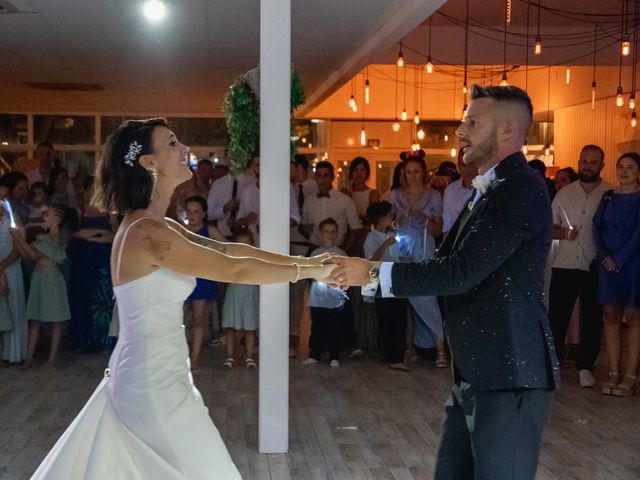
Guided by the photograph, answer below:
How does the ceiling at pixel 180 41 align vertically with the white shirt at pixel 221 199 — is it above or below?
above

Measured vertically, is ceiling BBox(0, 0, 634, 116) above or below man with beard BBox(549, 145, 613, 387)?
above

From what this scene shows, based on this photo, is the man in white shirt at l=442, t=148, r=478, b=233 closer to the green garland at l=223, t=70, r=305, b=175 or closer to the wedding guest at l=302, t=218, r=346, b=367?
the wedding guest at l=302, t=218, r=346, b=367

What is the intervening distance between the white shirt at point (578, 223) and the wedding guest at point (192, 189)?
318cm

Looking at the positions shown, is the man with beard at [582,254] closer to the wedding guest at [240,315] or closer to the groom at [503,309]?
the wedding guest at [240,315]

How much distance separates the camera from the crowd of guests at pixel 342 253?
24.3 ft

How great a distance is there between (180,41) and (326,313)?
2.84 m

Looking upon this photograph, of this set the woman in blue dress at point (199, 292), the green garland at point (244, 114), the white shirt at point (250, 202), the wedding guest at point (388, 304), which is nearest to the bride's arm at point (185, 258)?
the green garland at point (244, 114)

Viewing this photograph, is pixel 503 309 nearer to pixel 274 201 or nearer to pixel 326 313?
pixel 274 201

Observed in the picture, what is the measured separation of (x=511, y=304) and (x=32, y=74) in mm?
9599

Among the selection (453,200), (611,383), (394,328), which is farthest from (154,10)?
(611,383)

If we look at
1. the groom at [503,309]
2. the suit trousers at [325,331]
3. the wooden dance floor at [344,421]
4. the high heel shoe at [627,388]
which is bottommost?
the wooden dance floor at [344,421]

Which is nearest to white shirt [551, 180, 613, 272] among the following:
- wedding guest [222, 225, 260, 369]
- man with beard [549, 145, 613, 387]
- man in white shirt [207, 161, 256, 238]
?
man with beard [549, 145, 613, 387]

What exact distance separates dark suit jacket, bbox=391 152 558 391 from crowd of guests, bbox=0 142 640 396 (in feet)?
15.0

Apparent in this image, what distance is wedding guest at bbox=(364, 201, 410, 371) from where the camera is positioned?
27.2 feet
